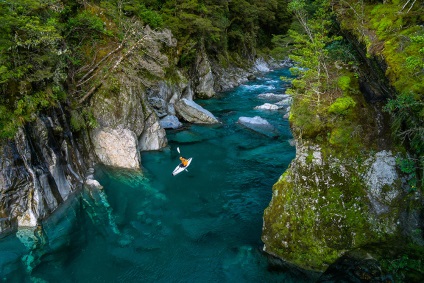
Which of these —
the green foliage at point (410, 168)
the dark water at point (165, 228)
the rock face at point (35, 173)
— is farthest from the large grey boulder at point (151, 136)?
the green foliage at point (410, 168)

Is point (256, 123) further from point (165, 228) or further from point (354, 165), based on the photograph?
point (354, 165)

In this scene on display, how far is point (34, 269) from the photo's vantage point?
30.6 feet

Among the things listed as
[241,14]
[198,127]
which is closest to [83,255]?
[198,127]

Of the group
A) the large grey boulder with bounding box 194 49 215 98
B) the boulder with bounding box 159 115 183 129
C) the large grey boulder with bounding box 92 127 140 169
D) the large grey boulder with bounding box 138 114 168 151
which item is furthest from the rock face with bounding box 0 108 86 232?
the large grey boulder with bounding box 194 49 215 98

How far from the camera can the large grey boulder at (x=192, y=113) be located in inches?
866

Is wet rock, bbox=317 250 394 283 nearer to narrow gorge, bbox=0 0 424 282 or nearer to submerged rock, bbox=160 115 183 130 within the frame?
narrow gorge, bbox=0 0 424 282

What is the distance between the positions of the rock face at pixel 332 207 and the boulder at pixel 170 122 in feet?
42.8

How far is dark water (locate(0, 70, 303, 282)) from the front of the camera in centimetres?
926

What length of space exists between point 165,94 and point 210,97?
8455 mm

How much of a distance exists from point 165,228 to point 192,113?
12.3m

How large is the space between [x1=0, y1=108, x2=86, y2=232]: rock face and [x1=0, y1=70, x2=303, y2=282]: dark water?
595mm

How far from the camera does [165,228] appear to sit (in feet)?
37.5

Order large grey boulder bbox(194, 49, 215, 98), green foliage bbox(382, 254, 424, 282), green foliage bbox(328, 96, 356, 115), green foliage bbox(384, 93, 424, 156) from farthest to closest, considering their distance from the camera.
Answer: large grey boulder bbox(194, 49, 215, 98)
green foliage bbox(328, 96, 356, 115)
green foliage bbox(382, 254, 424, 282)
green foliage bbox(384, 93, 424, 156)

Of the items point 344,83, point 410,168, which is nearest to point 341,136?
point 410,168
